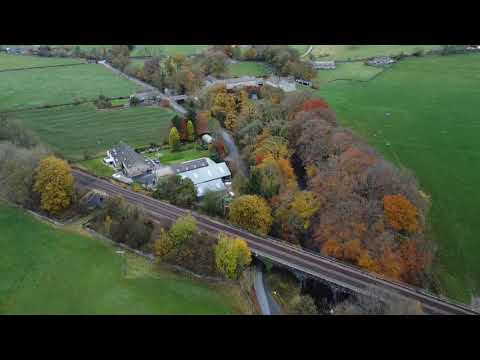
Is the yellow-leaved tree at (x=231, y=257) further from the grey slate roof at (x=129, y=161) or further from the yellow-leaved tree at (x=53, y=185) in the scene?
the grey slate roof at (x=129, y=161)

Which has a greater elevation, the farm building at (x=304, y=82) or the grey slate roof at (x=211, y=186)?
the farm building at (x=304, y=82)

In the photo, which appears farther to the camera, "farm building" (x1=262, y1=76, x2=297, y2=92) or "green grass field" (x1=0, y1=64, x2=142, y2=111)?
"farm building" (x1=262, y1=76, x2=297, y2=92)

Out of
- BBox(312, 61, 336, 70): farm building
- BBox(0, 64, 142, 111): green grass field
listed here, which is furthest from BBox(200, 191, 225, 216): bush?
BBox(312, 61, 336, 70): farm building

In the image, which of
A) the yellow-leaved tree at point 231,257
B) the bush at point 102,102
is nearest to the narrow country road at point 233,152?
the yellow-leaved tree at point 231,257

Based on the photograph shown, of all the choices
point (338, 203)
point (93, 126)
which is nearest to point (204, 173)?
point (338, 203)

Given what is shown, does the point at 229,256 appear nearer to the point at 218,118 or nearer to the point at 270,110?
the point at 270,110

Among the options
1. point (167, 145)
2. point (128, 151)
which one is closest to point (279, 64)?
point (167, 145)

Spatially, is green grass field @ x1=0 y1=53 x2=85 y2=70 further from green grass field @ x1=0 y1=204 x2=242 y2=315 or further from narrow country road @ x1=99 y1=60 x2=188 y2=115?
green grass field @ x1=0 y1=204 x2=242 y2=315
